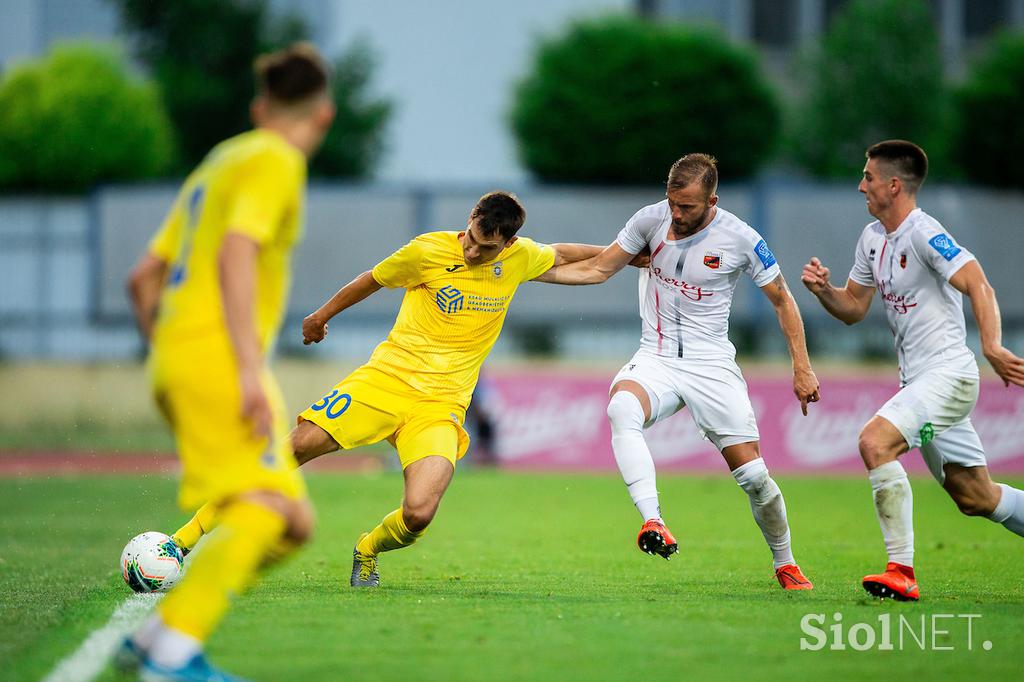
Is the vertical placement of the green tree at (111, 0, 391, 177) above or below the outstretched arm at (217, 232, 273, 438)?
above

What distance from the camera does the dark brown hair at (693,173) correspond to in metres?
8.16

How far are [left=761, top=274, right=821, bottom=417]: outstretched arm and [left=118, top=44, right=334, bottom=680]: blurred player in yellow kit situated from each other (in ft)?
12.6

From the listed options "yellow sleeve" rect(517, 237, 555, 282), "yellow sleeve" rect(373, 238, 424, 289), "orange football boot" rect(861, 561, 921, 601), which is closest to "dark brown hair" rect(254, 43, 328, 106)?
"yellow sleeve" rect(373, 238, 424, 289)

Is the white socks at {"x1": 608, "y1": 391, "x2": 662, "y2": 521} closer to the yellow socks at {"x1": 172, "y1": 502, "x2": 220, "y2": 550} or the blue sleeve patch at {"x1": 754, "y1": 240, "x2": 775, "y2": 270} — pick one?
the blue sleeve patch at {"x1": 754, "y1": 240, "x2": 775, "y2": 270}

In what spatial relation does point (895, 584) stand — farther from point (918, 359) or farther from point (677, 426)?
point (677, 426)

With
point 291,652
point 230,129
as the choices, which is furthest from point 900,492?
point 230,129

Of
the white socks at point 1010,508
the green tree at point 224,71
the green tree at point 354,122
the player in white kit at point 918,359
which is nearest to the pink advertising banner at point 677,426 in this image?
the white socks at point 1010,508

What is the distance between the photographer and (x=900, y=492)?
301 inches

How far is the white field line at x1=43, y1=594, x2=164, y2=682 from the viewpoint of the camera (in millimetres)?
5540

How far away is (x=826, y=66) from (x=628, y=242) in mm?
32918

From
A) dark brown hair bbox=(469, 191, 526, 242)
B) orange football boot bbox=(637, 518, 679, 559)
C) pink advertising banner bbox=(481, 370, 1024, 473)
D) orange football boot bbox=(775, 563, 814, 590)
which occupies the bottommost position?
pink advertising banner bbox=(481, 370, 1024, 473)

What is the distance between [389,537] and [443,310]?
1415mm

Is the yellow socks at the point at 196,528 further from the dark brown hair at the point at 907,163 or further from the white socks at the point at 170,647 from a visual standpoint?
the dark brown hair at the point at 907,163

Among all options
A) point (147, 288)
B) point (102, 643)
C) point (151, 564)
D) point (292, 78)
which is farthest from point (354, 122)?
point (292, 78)
